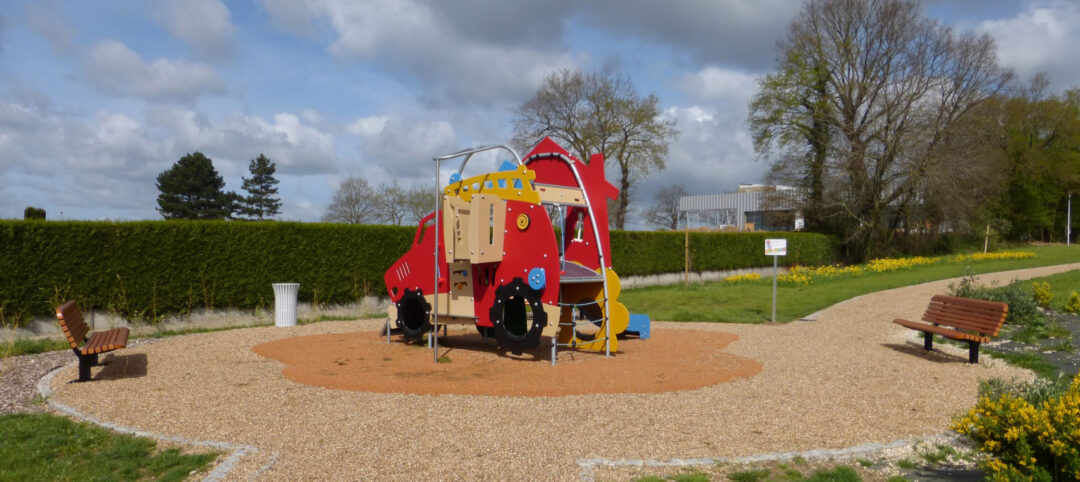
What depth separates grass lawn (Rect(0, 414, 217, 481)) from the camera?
416 cm

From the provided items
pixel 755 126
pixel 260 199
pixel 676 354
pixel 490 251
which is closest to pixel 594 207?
pixel 490 251

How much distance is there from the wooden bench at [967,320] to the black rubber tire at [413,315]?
7.13 meters

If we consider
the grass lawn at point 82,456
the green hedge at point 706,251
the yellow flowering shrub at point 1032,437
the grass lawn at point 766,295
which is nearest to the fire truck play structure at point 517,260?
the grass lawn at point 82,456

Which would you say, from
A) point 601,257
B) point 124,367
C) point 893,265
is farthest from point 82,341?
point 893,265

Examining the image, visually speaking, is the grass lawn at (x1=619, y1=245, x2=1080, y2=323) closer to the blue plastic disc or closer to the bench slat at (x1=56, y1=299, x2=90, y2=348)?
the blue plastic disc

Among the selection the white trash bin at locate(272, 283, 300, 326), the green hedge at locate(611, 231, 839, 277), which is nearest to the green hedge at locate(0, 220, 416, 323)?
the white trash bin at locate(272, 283, 300, 326)

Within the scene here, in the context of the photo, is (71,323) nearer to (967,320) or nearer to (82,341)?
(82,341)

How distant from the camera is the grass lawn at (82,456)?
13.6ft

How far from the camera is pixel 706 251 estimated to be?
24.7 metres

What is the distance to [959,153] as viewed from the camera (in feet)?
92.1

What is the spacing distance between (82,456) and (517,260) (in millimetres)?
5014

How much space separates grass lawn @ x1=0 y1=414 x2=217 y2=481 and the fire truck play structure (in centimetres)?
385

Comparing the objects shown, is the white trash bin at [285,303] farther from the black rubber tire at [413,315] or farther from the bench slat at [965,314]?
the bench slat at [965,314]

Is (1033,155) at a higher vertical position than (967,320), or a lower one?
higher
